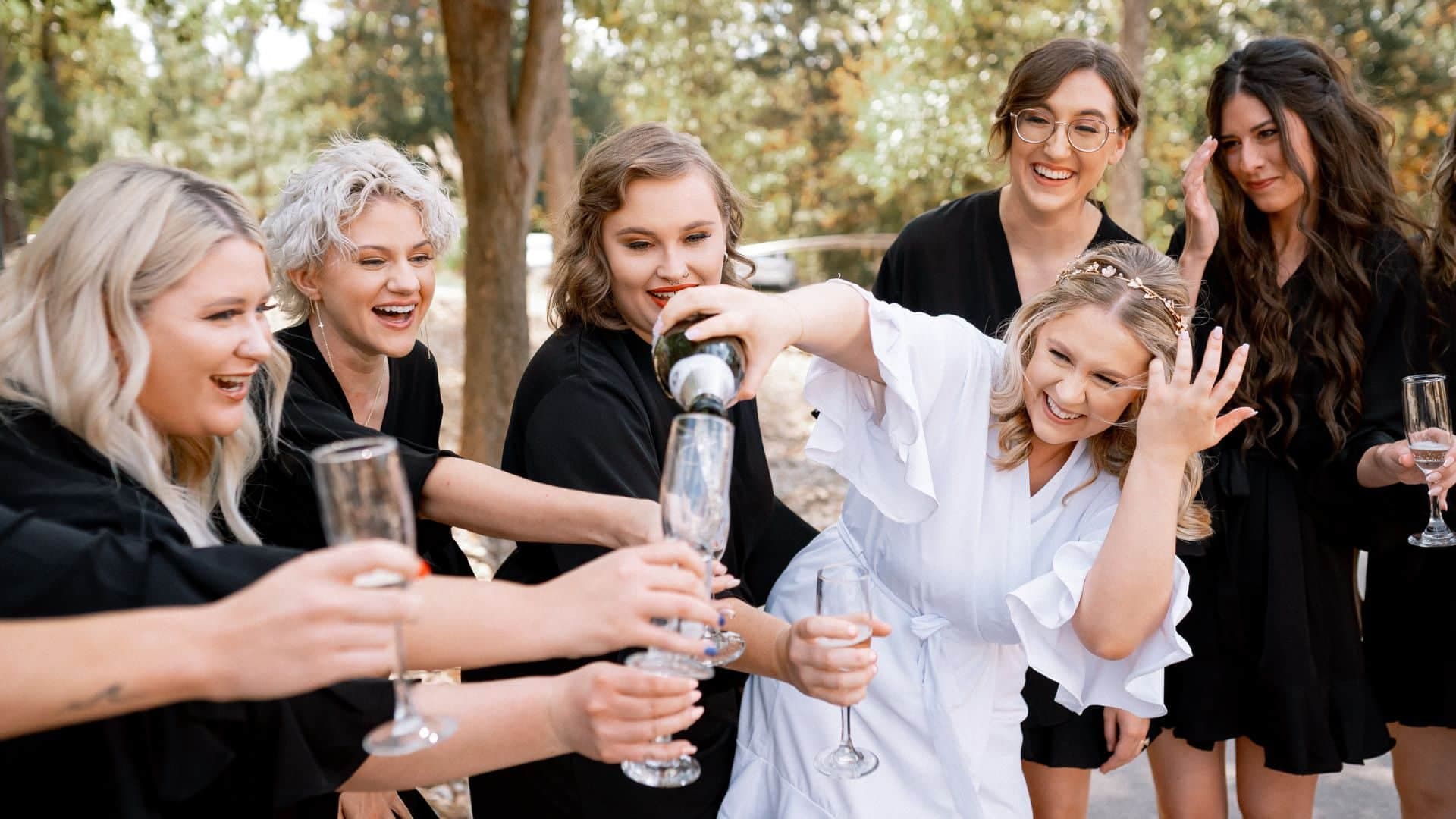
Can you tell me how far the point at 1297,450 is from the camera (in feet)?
12.1

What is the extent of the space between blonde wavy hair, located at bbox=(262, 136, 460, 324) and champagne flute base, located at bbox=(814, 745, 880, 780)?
1.76 metres

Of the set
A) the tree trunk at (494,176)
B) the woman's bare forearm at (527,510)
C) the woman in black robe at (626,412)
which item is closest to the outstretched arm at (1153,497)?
the woman in black robe at (626,412)

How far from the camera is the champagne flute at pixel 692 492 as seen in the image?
187cm

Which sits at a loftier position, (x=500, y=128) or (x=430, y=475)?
(x=500, y=128)

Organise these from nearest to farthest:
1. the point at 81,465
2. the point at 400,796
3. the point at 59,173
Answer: the point at 81,465
the point at 400,796
the point at 59,173

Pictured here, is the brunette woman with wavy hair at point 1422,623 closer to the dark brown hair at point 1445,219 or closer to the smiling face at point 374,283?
the dark brown hair at point 1445,219

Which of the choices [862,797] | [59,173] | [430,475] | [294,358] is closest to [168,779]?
[430,475]

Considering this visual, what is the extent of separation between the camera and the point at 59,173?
85.9ft

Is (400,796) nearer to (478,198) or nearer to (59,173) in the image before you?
(478,198)

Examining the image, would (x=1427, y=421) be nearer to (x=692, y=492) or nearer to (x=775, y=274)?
(x=692, y=492)

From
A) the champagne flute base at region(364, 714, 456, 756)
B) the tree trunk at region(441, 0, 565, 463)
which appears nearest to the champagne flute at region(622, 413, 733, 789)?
the champagne flute base at region(364, 714, 456, 756)

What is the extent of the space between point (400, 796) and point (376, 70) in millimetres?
25754

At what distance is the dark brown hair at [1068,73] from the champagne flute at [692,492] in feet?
8.12

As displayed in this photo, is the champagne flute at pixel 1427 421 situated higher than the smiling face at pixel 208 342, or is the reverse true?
the smiling face at pixel 208 342
